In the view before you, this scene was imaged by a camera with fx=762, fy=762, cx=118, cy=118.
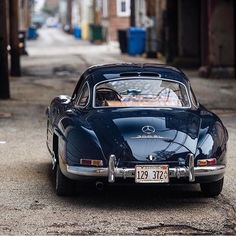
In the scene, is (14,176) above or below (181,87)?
below

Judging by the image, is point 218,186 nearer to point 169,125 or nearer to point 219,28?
point 169,125

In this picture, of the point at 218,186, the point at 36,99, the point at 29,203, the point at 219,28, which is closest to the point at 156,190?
the point at 218,186

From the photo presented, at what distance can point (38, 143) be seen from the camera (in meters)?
12.2

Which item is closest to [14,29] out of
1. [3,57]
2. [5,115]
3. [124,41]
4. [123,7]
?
[3,57]

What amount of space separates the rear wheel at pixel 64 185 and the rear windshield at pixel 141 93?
964 mm

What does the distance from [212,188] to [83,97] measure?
1.88 meters

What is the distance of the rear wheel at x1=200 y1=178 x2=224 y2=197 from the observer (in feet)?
26.6

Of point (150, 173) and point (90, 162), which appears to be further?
point (90, 162)

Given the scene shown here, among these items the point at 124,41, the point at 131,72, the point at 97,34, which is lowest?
the point at 97,34

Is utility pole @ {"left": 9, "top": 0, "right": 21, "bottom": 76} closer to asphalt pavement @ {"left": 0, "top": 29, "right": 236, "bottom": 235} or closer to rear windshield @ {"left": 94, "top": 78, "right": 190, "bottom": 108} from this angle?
asphalt pavement @ {"left": 0, "top": 29, "right": 236, "bottom": 235}

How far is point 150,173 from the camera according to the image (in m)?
7.39

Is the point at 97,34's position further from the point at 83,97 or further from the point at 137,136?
the point at 137,136

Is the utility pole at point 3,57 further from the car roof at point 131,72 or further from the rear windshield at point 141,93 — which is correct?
the rear windshield at point 141,93

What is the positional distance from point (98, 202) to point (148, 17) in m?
33.8
